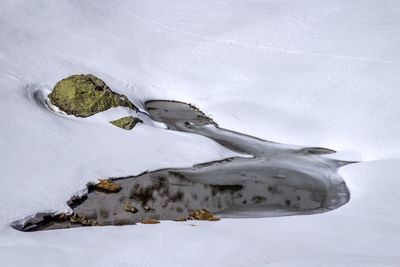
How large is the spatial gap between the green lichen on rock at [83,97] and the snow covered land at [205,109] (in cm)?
35

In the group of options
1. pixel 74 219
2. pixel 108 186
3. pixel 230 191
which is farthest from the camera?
pixel 230 191

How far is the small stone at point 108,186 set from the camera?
39.4 ft

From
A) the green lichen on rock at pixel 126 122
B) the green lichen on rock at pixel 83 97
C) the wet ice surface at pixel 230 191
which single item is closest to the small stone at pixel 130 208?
the wet ice surface at pixel 230 191

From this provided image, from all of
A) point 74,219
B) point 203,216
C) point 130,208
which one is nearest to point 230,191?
point 203,216

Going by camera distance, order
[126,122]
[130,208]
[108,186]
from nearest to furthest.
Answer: [130,208]
[108,186]
[126,122]

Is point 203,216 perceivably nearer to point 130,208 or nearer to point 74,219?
point 130,208

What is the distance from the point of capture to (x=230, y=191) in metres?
12.7

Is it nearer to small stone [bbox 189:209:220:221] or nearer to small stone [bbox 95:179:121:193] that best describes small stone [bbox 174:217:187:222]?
small stone [bbox 189:209:220:221]

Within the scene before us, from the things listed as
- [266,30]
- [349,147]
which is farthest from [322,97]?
[266,30]

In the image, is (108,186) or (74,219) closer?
(74,219)

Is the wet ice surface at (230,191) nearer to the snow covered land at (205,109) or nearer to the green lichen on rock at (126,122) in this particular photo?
the snow covered land at (205,109)

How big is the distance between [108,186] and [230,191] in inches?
106

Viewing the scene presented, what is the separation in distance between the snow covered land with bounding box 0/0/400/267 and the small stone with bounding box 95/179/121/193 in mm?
339

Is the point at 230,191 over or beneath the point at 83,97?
beneath
